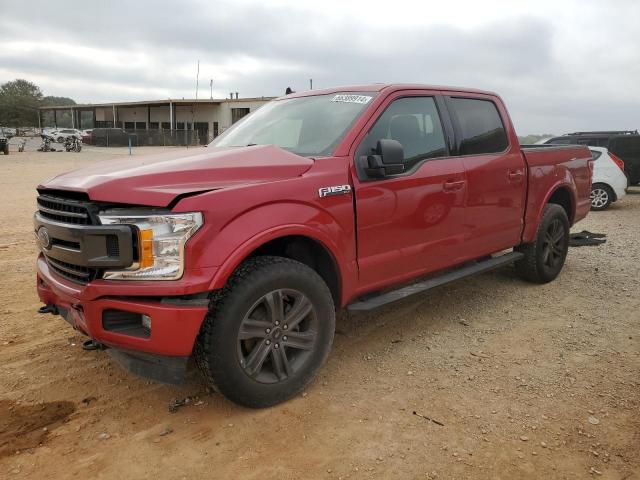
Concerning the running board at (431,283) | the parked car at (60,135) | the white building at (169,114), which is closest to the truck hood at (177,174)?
the running board at (431,283)

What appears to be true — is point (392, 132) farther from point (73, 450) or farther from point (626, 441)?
point (73, 450)

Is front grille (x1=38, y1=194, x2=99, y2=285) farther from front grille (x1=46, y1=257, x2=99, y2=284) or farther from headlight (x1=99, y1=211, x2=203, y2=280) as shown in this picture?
headlight (x1=99, y1=211, x2=203, y2=280)

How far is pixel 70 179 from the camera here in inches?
118

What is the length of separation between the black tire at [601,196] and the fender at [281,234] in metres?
10.7

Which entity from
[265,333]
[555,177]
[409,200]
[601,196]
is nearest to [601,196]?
[601,196]

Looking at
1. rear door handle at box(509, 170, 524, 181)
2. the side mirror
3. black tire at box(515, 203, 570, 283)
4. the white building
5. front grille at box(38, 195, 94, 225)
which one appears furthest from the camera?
the white building

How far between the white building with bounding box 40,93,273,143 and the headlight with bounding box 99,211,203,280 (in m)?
39.0

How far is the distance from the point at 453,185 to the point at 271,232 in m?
1.83

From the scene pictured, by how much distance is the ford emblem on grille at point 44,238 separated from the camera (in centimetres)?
298

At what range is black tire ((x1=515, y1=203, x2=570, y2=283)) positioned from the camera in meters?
5.43

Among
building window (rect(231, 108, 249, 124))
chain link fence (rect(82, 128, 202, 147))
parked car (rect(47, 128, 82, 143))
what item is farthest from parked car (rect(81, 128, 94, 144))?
building window (rect(231, 108, 249, 124))

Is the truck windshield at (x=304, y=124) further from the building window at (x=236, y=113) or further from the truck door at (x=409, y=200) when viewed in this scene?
the building window at (x=236, y=113)

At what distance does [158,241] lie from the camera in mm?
2631

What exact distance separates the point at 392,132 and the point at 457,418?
2031 millimetres
